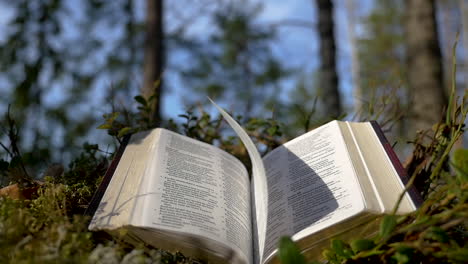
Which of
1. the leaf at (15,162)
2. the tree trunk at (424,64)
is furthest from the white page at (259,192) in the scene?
the tree trunk at (424,64)

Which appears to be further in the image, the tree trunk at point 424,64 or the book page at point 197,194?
the tree trunk at point 424,64

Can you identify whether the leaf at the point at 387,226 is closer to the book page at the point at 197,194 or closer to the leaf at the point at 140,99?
the book page at the point at 197,194

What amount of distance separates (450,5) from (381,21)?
11.6ft

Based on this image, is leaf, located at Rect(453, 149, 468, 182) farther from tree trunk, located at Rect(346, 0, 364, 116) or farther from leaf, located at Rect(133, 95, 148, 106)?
tree trunk, located at Rect(346, 0, 364, 116)

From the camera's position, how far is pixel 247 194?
0.96 meters

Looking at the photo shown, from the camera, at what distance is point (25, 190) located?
81 centimetres

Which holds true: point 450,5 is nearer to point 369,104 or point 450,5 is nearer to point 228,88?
point 228,88

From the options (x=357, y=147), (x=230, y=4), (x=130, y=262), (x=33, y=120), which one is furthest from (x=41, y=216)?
(x=230, y=4)

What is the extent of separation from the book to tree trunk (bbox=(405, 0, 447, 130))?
1237 millimetres

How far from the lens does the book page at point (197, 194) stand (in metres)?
0.72

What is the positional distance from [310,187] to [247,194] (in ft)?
0.58

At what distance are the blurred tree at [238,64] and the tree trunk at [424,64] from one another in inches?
120

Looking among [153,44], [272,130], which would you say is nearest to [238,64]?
[153,44]

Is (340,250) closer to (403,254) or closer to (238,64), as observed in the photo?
(403,254)
